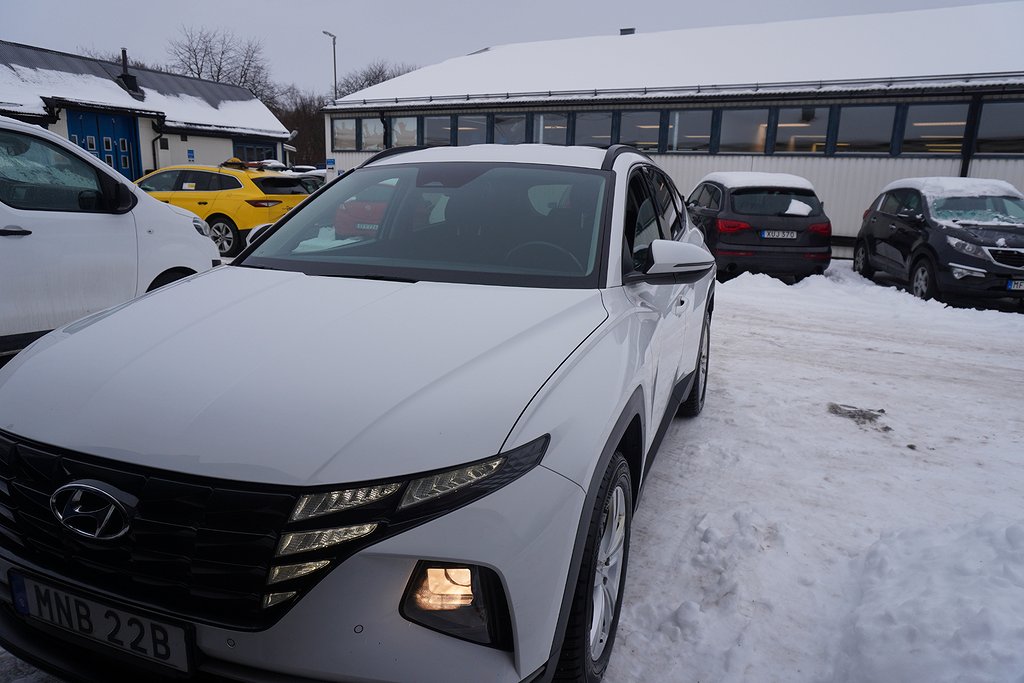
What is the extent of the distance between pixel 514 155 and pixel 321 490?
2.31 metres

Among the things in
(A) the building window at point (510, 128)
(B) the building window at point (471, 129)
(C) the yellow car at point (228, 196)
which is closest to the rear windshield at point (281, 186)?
(C) the yellow car at point (228, 196)

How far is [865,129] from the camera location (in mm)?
17469

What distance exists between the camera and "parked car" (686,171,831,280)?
1076 centimetres

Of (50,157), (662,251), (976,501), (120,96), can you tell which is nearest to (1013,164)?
(976,501)

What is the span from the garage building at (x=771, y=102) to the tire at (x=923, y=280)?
25.1 feet

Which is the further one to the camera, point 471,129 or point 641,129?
point 471,129

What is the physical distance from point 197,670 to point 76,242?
13.0 feet

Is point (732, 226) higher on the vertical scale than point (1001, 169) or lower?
lower

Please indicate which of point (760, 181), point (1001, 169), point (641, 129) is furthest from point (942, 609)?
point (641, 129)

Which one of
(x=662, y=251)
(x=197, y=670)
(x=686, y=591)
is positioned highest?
(x=662, y=251)

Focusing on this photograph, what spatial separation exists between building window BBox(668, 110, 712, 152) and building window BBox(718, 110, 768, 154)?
16.7 inches

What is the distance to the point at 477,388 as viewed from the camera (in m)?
1.74

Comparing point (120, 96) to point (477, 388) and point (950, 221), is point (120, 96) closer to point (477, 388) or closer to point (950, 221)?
point (950, 221)

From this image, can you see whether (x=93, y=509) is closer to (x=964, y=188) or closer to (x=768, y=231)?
(x=768, y=231)
